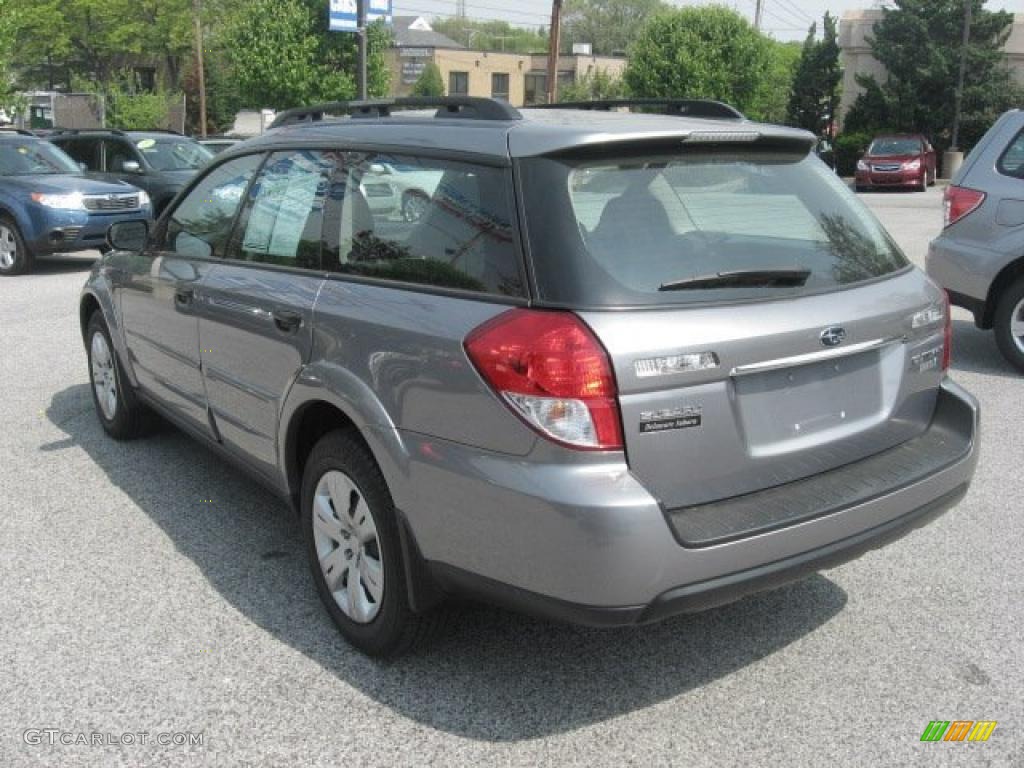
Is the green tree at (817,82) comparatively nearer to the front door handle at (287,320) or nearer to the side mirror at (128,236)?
the side mirror at (128,236)

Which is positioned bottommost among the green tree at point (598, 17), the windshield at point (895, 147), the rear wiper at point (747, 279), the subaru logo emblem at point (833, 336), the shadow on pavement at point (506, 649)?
the shadow on pavement at point (506, 649)

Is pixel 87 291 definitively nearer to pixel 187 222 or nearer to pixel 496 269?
pixel 187 222

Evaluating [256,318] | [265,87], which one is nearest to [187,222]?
[256,318]

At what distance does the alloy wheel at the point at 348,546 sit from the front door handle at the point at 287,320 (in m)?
0.53

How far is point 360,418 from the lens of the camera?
326 cm

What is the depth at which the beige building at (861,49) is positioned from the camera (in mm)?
46094

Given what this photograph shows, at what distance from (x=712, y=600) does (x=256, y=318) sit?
2008mm

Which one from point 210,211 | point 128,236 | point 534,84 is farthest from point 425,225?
point 534,84

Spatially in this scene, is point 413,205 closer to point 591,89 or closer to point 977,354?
point 977,354

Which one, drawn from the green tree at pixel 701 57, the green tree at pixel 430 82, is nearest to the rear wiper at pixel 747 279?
the green tree at pixel 701 57

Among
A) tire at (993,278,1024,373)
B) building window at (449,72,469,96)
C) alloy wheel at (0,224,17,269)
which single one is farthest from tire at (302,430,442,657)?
building window at (449,72,469,96)

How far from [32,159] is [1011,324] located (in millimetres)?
12424

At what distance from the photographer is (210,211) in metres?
4.68

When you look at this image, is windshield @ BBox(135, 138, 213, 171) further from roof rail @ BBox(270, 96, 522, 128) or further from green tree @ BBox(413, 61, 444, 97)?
green tree @ BBox(413, 61, 444, 97)
